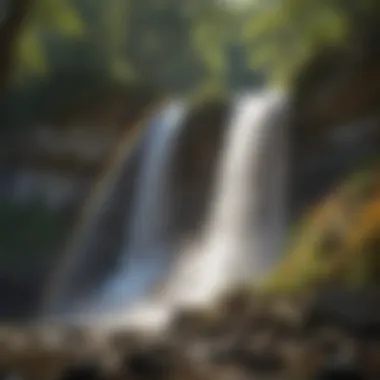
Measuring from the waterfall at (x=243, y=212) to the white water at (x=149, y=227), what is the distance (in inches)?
3.8

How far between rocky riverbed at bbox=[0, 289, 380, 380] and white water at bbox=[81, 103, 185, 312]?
0.14 meters

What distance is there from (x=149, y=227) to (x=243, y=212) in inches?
13.3

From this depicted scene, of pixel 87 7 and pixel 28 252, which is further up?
pixel 87 7

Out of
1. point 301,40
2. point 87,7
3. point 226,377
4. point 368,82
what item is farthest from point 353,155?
point 87,7

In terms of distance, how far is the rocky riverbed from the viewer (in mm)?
2641

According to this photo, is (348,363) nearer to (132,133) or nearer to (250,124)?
(250,124)

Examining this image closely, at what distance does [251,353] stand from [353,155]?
29.9 inches

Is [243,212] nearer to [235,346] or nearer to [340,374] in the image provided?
[235,346]

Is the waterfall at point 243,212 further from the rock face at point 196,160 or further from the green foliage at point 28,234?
the green foliage at point 28,234

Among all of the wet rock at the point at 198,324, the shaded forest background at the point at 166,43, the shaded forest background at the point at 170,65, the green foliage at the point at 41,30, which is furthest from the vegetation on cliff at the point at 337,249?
the green foliage at the point at 41,30

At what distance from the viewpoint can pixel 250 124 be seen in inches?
112

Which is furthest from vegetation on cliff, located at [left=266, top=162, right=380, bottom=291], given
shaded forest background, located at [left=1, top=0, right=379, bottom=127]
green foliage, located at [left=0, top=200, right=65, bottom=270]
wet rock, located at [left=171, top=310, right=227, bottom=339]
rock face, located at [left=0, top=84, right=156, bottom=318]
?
green foliage, located at [left=0, top=200, right=65, bottom=270]

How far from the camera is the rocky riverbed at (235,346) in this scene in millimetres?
2641

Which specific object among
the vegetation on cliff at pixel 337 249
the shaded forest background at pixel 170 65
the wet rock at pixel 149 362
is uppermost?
the shaded forest background at pixel 170 65
